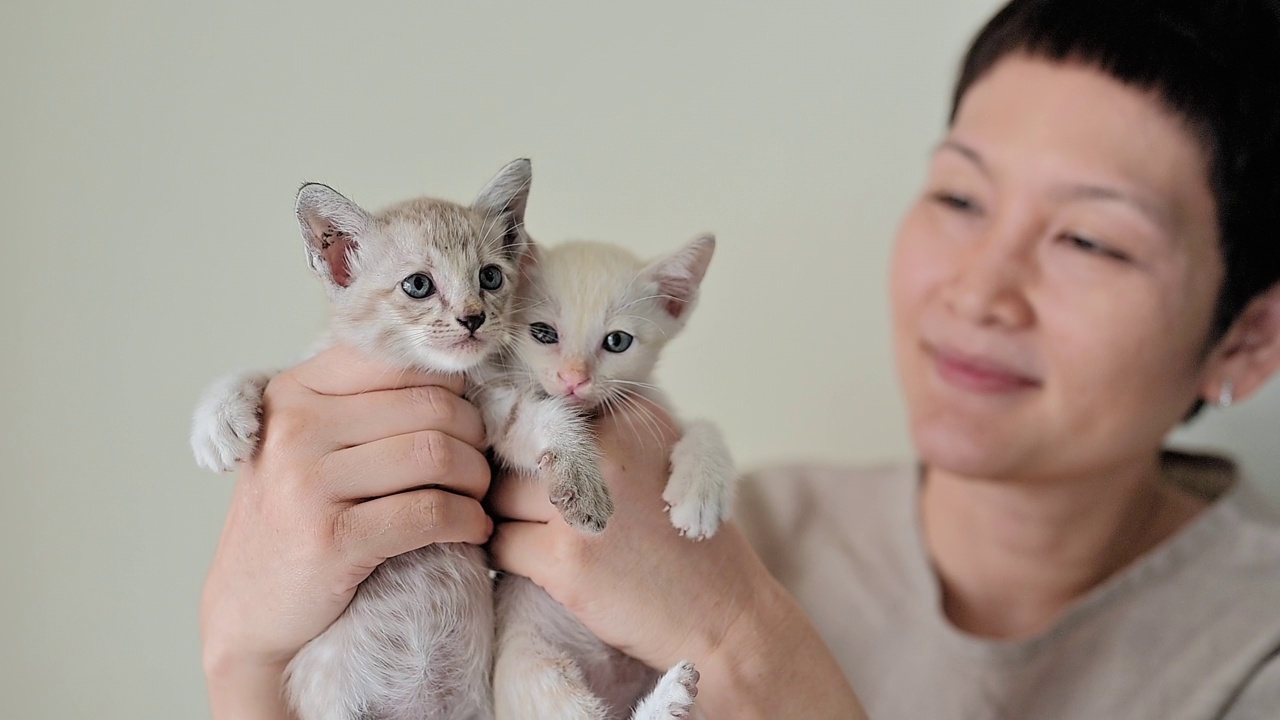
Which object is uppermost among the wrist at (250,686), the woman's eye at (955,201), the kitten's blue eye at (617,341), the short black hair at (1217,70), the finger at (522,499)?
the short black hair at (1217,70)

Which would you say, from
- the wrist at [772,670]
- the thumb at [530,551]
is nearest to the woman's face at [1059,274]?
the wrist at [772,670]

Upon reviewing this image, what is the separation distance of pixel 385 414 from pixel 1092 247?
122cm

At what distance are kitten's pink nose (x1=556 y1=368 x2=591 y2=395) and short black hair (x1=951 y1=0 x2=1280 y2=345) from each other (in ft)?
3.58

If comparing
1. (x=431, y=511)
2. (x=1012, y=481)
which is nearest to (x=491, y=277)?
(x=431, y=511)

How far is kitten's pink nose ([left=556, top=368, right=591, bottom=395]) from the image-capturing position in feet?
3.80

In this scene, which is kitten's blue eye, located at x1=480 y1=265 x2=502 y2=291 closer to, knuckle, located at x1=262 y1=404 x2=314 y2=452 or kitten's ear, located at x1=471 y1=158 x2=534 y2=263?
kitten's ear, located at x1=471 y1=158 x2=534 y2=263

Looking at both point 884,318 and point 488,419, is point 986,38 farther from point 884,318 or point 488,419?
point 488,419

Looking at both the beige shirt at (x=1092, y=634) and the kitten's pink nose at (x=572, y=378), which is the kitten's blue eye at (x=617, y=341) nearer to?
the kitten's pink nose at (x=572, y=378)

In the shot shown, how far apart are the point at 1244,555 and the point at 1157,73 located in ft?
3.29

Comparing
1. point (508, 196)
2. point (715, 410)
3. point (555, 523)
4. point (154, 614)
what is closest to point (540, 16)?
point (508, 196)

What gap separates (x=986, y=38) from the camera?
1.75 m

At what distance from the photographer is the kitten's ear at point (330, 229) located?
106 centimetres

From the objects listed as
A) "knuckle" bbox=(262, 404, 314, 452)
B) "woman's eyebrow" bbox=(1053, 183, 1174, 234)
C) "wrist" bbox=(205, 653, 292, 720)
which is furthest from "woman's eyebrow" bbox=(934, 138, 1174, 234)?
"wrist" bbox=(205, 653, 292, 720)

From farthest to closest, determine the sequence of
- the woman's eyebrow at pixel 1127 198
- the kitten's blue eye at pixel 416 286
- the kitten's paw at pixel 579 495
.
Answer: the woman's eyebrow at pixel 1127 198 → the kitten's blue eye at pixel 416 286 → the kitten's paw at pixel 579 495
